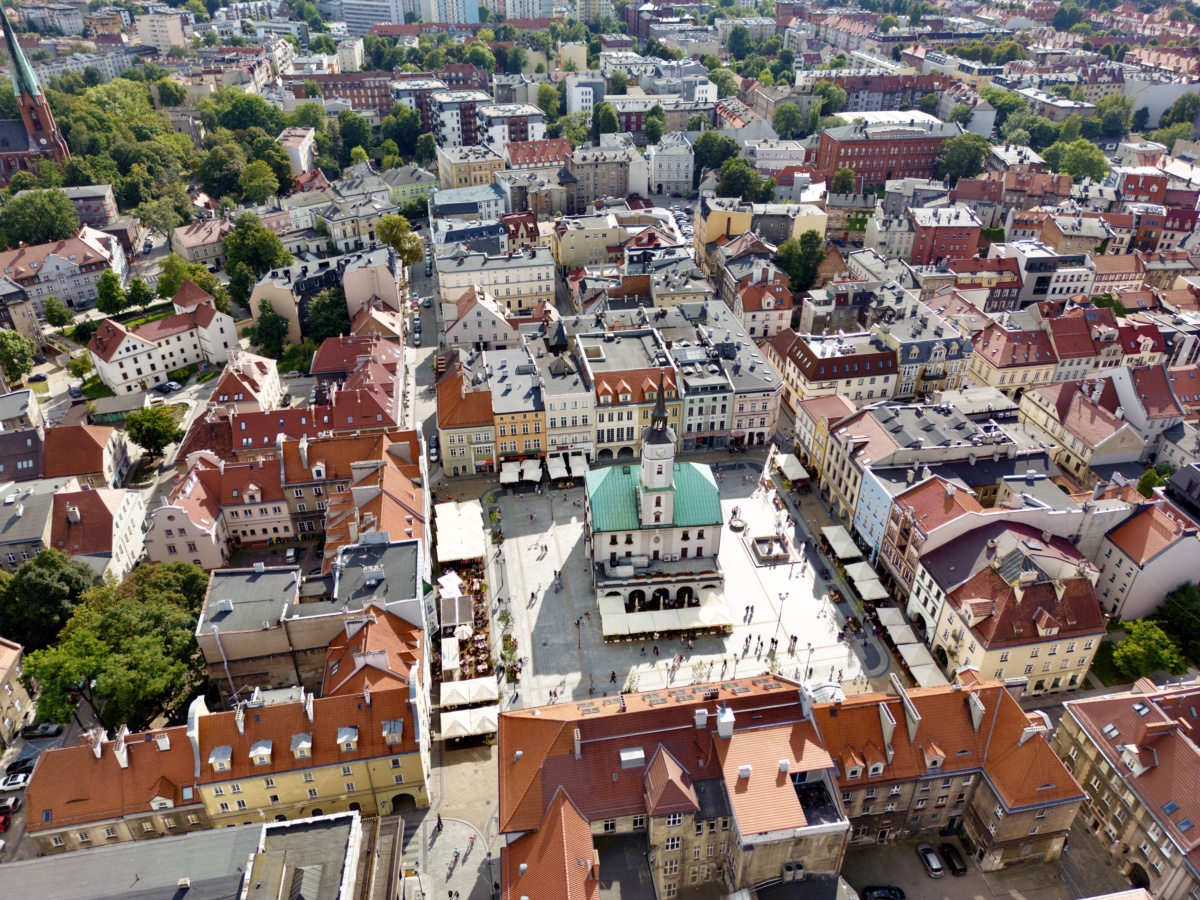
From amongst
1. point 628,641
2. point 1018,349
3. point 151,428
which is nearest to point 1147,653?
point 628,641

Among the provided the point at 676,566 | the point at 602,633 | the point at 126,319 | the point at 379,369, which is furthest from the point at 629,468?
the point at 126,319

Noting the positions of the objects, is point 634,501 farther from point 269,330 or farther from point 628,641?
point 269,330

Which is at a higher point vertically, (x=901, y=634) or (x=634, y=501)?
(x=634, y=501)

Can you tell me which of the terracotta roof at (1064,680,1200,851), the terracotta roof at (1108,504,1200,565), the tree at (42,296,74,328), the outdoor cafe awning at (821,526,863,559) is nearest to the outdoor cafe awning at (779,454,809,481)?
the outdoor cafe awning at (821,526,863,559)

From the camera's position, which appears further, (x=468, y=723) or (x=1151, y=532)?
(x=1151, y=532)

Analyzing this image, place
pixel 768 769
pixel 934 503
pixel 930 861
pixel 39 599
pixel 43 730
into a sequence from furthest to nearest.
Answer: pixel 934 503 < pixel 39 599 < pixel 43 730 < pixel 930 861 < pixel 768 769

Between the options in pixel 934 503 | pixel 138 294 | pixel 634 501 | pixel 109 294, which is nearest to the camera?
pixel 934 503

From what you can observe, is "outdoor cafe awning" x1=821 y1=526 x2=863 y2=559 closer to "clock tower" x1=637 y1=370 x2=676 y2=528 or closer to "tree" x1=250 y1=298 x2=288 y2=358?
"clock tower" x1=637 y1=370 x2=676 y2=528

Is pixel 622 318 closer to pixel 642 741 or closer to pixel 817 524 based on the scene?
pixel 817 524
